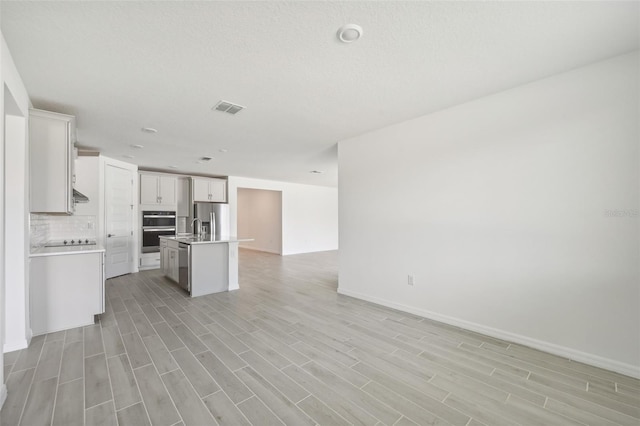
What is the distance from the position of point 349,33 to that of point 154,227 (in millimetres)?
6667

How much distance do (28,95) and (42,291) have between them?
2103mm

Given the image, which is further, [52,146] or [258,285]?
[258,285]

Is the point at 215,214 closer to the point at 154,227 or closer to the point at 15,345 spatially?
the point at 154,227

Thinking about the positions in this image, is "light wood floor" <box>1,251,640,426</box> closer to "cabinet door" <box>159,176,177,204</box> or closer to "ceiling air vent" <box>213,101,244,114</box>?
"ceiling air vent" <box>213,101,244,114</box>

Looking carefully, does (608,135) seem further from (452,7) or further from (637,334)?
(452,7)

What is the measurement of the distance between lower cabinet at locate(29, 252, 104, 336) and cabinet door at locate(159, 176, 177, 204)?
3.87m

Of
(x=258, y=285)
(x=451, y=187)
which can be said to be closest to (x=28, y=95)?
(x=258, y=285)

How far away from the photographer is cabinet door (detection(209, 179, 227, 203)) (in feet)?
25.5

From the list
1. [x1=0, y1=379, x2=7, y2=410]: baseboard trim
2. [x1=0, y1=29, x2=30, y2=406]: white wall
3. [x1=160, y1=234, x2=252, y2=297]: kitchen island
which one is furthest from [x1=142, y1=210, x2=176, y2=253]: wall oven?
[x1=0, y1=379, x2=7, y2=410]: baseboard trim

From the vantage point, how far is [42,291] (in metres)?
2.97

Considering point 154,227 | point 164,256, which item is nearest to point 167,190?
point 154,227

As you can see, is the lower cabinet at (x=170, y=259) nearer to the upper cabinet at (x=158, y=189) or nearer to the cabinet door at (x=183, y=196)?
the upper cabinet at (x=158, y=189)

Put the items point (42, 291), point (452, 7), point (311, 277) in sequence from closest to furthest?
point (452, 7), point (42, 291), point (311, 277)

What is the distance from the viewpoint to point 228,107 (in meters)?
3.11
